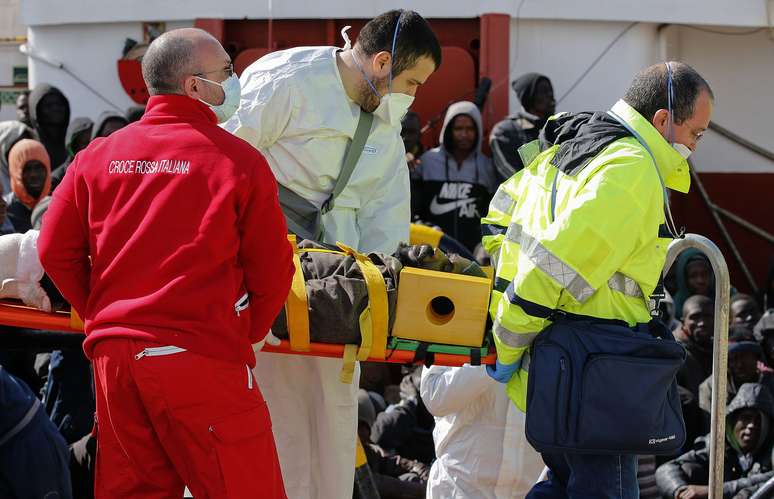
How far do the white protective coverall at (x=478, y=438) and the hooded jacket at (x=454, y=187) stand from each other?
3.29 m

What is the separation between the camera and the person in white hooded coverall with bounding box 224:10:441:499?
4.43m

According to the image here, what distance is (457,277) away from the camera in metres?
Answer: 4.07

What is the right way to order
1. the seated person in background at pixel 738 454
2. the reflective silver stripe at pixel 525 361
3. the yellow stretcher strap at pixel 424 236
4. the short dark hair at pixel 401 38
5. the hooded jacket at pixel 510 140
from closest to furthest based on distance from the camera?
the reflective silver stripe at pixel 525 361 → the short dark hair at pixel 401 38 → the yellow stretcher strap at pixel 424 236 → the seated person in background at pixel 738 454 → the hooded jacket at pixel 510 140

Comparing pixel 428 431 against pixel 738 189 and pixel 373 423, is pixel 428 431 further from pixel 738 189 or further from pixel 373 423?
pixel 738 189

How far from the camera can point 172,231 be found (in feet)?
10.7

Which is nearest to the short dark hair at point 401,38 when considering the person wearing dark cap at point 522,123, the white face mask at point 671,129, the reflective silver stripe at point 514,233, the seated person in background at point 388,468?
the reflective silver stripe at point 514,233

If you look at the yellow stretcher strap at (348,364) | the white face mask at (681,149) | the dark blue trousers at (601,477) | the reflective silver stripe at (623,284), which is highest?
the white face mask at (681,149)

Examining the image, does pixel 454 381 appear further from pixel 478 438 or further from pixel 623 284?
pixel 623 284

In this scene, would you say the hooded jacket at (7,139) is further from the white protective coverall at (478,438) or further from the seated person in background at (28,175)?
the white protective coverall at (478,438)

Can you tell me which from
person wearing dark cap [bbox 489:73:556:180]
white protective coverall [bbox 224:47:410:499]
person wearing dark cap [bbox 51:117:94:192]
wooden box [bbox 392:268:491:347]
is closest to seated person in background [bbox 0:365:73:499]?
white protective coverall [bbox 224:47:410:499]

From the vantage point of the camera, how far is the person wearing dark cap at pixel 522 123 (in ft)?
26.3

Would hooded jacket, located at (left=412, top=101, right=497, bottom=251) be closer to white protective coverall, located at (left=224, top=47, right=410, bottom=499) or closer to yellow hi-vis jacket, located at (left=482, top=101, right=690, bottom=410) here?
white protective coverall, located at (left=224, top=47, right=410, bottom=499)

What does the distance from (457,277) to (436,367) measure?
76cm

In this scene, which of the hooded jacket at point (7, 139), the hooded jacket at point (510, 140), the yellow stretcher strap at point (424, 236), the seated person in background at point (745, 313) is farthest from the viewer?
the hooded jacket at point (7, 139)
